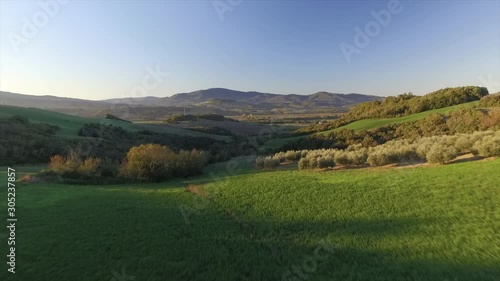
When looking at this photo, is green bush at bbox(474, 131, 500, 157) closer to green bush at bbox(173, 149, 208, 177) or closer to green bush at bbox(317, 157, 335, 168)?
green bush at bbox(317, 157, 335, 168)

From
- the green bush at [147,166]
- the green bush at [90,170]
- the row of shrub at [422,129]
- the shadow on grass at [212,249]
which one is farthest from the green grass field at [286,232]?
the row of shrub at [422,129]

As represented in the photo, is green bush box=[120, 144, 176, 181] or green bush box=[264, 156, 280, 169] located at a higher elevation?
green bush box=[264, 156, 280, 169]

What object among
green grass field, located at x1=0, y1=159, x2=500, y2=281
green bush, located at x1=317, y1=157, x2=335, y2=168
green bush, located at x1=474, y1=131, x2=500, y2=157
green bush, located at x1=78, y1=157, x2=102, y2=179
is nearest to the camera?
green grass field, located at x1=0, y1=159, x2=500, y2=281

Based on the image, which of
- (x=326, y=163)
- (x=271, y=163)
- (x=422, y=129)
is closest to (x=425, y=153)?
(x=326, y=163)

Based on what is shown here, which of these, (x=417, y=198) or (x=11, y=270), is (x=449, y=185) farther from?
(x=11, y=270)

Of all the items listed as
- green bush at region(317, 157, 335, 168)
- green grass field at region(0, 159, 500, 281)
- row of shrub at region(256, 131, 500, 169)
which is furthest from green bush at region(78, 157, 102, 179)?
green bush at region(317, 157, 335, 168)

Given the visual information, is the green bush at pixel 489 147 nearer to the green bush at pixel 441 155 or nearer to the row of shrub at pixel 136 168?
the green bush at pixel 441 155

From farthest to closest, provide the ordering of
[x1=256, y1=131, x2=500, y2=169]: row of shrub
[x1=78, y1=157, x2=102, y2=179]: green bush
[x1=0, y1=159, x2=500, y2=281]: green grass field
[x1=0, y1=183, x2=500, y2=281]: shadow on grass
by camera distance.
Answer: [x1=78, y1=157, x2=102, y2=179]: green bush, [x1=256, y1=131, x2=500, y2=169]: row of shrub, [x1=0, y1=159, x2=500, y2=281]: green grass field, [x1=0, y1=183, x2=500, y2=281]: shadow on grass

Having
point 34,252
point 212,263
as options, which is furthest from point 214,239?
point 34,252

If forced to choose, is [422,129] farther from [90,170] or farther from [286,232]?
[90,170]
